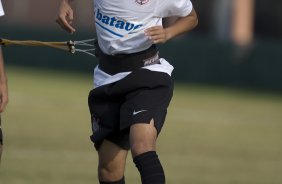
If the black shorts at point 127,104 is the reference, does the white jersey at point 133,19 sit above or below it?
above

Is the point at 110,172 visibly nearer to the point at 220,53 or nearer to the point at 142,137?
the point at 142,137

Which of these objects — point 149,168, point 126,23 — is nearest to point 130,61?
point 126,23

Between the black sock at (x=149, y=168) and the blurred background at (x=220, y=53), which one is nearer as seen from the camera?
the black sock at (x=149, y=168)

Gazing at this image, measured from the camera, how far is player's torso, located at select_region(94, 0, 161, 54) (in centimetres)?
876

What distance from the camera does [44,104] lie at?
69.6 ft

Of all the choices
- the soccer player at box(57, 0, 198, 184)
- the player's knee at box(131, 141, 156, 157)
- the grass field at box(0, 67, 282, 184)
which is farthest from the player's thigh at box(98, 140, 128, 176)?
the grass field at box(0, 67, 282, 184)

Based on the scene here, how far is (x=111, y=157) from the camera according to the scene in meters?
9.05

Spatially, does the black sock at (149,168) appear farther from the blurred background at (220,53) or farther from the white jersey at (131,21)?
the blurred background at (220,53)

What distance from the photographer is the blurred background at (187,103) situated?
1307cm

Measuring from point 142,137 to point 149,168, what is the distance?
0.91 ft

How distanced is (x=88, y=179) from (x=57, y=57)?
17784 mm

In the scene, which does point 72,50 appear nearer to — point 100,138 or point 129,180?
point 100,138

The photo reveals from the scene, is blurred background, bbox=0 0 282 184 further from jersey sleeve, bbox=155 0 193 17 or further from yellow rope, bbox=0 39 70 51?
jersey sleeve, bbox=155 0 193 17

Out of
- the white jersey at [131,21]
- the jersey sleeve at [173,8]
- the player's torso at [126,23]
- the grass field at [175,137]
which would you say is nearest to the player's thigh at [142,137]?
the white jersey at [131,21]
